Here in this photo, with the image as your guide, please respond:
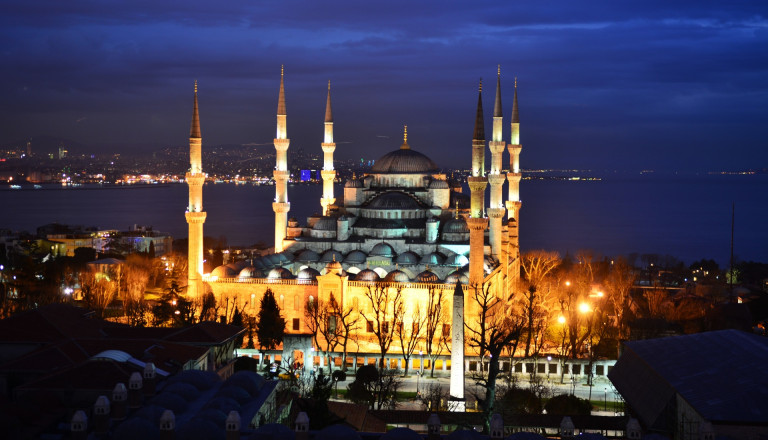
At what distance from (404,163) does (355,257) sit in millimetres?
7152

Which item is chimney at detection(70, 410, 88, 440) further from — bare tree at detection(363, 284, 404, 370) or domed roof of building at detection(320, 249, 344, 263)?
domed roof of building at detection(320, 249, 344, 263)

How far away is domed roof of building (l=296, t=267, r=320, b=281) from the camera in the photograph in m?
32.7

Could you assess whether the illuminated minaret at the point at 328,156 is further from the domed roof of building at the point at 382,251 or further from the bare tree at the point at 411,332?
the bare tree at the point at 411,332

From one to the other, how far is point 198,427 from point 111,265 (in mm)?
33435

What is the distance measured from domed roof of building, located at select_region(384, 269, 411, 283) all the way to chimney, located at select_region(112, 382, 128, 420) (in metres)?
15.7

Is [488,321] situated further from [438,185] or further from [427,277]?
[438,185]

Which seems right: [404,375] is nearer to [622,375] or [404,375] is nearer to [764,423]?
[622,375]

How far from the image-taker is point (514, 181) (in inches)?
1617

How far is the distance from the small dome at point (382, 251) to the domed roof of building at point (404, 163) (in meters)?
5.96

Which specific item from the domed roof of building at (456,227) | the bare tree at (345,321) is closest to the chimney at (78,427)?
the bare tree at (345,321)

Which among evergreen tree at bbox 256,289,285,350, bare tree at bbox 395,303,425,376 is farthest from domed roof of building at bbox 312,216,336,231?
evergreen tree at bbox 256,289,285,350

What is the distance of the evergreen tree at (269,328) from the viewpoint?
28520 millimetres

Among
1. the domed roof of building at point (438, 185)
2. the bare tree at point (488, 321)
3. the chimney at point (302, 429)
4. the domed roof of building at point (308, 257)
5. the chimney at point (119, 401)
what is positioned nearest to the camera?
the chimney at point (302, 429)

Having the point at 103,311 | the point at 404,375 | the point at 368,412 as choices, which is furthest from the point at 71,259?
the point at 368,412
